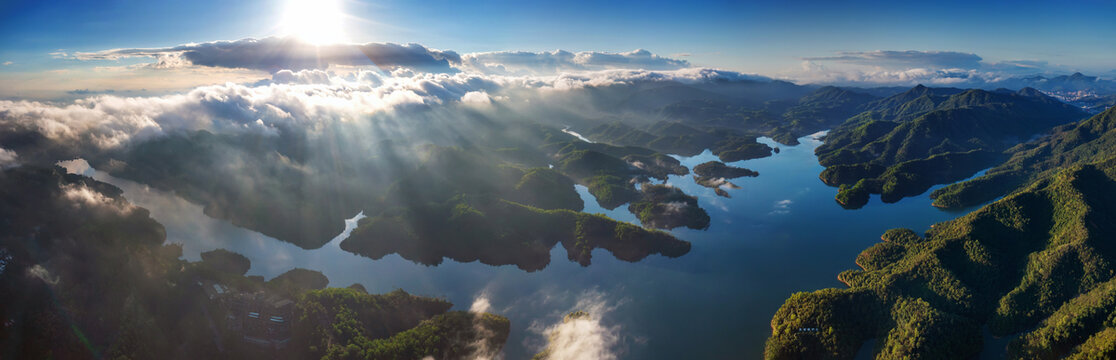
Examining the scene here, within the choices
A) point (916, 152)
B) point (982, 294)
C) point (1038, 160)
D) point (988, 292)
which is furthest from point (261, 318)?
point (1038, 160)

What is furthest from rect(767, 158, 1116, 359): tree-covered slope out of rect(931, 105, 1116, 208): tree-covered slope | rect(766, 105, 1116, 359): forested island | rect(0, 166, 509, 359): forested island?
rect(0, 166, 509, 359): forested island

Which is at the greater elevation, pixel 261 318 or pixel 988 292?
pixel 988 292

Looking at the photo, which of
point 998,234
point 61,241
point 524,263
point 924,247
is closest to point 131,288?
point 61,241

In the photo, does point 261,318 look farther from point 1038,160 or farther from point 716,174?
point 1038,160

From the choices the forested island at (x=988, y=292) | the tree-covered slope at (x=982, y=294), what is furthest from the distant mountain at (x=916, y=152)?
the tree-covered slope at (x=982, y=294)

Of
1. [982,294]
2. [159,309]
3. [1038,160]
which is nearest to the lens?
[159,309]

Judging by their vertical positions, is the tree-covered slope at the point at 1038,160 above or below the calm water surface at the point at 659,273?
above

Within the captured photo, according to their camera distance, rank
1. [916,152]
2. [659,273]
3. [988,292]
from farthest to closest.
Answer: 1. [916,152]
2. [659,273]
3. [988,292]

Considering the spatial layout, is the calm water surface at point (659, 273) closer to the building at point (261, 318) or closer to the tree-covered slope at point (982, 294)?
the tree-covered slope at point (982, 294)
